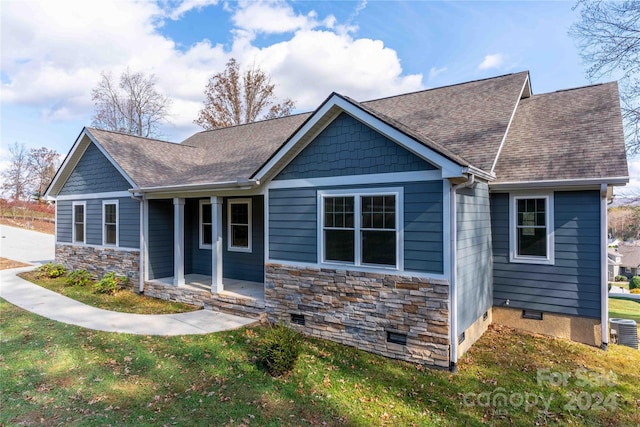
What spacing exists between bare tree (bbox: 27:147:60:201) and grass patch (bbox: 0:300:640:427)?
34523mm

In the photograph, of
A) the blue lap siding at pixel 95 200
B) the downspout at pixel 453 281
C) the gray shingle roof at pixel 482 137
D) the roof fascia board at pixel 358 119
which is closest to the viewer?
the roof fascia board at pixel 358 119

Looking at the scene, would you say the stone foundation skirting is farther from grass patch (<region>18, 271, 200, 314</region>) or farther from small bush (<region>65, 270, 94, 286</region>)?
small bush (<region>65, 270, 94, 286</region>)

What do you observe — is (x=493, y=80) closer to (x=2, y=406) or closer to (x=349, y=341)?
(x=349, y=341)

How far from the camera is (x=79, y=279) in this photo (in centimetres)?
1095

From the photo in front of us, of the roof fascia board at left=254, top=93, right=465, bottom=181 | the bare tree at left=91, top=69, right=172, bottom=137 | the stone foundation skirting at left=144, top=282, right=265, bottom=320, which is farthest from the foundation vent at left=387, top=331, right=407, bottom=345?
the bare tree at left=91, top=69, right=172, bottom=137

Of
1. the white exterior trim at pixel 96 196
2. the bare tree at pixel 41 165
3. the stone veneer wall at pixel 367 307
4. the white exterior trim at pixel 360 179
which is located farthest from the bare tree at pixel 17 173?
the stone veneer wall at pixel 367 307

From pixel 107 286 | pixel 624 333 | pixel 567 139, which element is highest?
pixel 567 139

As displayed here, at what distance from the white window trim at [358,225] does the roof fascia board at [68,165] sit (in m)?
9.21

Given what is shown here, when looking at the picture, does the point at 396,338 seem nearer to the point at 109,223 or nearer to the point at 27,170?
the point at 109,223

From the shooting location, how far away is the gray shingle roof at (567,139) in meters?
6.37

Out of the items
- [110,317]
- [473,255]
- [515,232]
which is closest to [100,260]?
[110,317]

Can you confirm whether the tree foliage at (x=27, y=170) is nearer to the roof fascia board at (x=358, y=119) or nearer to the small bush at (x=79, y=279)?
the small bush at (x=79, y=279)

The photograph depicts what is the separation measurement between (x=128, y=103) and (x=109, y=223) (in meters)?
22.6

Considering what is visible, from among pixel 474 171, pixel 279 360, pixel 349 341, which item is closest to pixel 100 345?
pixel 279 360
